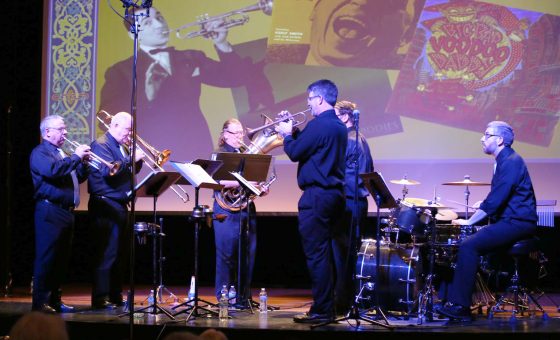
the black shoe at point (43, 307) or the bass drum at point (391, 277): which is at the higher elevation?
the bass drum at point (391, 277)

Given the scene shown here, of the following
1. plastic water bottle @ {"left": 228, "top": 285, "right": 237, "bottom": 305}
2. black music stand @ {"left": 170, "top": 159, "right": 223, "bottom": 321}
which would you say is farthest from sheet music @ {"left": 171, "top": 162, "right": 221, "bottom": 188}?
plastic water bottle @ {"left": 228, "top": 285, "right": 237, "bottom": 305}

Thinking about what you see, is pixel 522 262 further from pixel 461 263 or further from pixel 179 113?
pixel 179 113

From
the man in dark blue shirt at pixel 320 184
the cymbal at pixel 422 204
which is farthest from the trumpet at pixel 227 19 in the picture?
the cymbal at pixel 422 204

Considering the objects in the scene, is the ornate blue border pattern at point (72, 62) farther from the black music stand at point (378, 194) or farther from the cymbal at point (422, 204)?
the black music stand at point (378, 194)

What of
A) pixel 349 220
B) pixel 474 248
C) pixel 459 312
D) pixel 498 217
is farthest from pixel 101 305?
pixel 498 217

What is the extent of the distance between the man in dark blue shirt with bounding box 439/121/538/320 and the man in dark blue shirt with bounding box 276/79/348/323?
114cm

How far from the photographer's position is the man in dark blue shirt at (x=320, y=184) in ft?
20.8

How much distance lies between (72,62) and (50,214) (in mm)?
3587

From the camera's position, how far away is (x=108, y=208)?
7477mm

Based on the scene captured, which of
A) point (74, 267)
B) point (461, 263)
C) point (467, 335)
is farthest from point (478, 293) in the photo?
point (74, 267)

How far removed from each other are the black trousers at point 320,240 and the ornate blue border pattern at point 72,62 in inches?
189

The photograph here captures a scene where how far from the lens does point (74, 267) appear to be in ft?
36.4

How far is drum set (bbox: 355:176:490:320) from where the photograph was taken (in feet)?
23.1

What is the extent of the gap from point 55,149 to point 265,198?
127 inches
